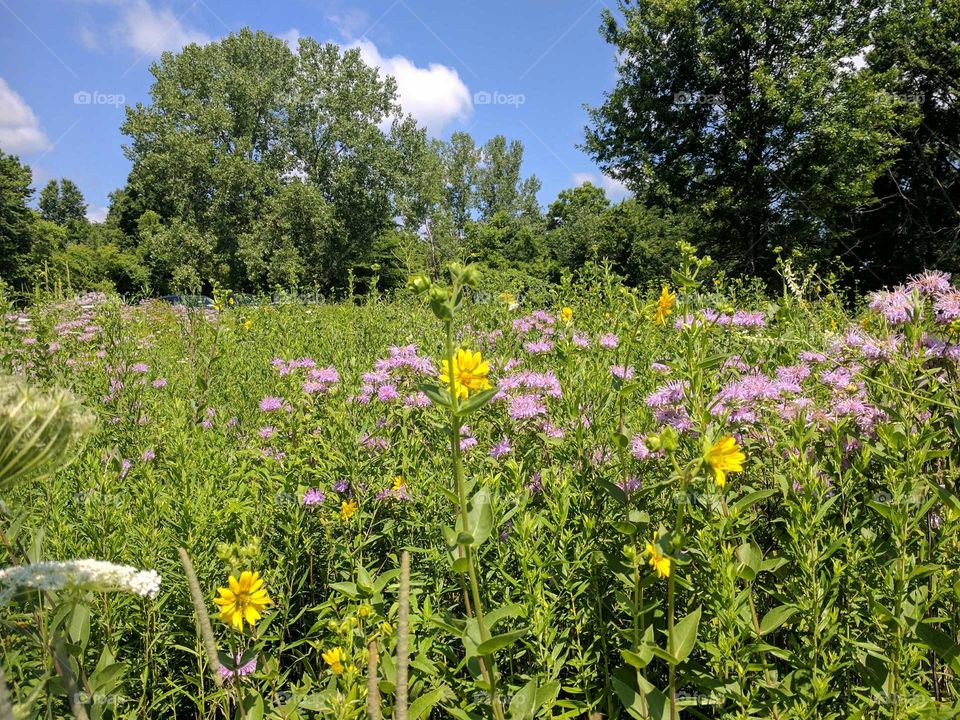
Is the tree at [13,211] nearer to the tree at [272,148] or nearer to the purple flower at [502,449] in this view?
the tree at [272,148]

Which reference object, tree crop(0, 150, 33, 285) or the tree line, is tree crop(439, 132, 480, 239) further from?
tree crop(0, 150, 33, 285)

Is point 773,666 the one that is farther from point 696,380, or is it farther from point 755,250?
point 755,250

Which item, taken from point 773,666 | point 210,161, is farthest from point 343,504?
point 210,161

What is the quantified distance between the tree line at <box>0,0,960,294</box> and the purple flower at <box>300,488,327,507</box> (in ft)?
11.7

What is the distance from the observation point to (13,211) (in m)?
35.8

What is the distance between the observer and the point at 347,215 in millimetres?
29125

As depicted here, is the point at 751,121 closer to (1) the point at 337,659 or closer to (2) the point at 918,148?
(2) the point at 918,148

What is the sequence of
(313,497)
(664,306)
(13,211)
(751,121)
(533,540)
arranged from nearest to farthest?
(533,540) → (313,497) → (664,306) → (751,121) → (13,211)

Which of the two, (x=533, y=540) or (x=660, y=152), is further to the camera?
(x=660, y=152)

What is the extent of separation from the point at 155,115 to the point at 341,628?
3356 centimetres

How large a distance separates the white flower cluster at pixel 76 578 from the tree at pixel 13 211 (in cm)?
4200

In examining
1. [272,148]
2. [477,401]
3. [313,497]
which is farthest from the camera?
[272,148]

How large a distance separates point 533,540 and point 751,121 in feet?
68.5

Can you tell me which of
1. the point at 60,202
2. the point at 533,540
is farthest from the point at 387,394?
the point at 60,202
